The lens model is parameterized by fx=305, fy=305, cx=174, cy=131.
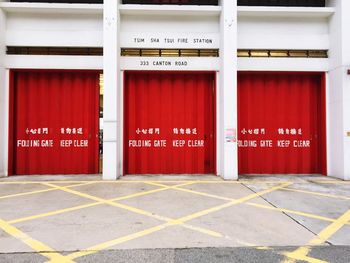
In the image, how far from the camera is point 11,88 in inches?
365

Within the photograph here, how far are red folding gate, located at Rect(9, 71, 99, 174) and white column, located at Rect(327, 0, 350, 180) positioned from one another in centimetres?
724

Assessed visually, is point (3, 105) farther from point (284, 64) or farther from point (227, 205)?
point (284, 64)

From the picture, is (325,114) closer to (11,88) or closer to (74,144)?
(74,144)

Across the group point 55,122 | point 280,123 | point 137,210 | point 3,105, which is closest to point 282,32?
point 280,123

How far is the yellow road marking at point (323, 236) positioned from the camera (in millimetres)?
3674

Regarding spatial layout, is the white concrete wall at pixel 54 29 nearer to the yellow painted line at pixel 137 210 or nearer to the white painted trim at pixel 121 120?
the white painted trim at pixel 121 120

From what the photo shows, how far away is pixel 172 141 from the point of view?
31.7 ft

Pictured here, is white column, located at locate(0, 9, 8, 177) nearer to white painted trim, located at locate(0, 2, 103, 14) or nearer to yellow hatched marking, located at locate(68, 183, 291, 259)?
white painted trim, located at locate(0, 2, 103, 14)

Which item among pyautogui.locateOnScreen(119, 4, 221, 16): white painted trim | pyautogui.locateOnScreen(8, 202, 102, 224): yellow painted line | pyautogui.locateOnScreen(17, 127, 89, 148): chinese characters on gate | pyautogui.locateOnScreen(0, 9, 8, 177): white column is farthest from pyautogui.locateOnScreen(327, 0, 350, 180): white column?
pyautogui.locateOnScreen(0, 9, 8, 177): white column

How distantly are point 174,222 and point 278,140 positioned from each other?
19.7 ft

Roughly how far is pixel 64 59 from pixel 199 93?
4247 millimetres

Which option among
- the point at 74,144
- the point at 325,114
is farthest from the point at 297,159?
the point at 74,144

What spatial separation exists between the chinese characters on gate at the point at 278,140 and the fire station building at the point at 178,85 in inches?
1.3

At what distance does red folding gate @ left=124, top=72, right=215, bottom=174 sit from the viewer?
9.62 metres
